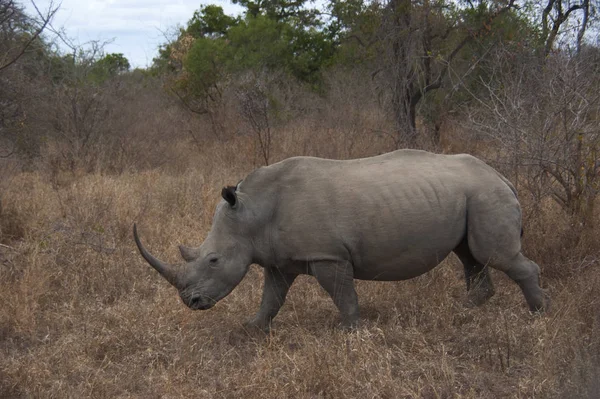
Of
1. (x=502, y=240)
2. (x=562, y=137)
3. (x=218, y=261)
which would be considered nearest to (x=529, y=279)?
(x=502, y=240)

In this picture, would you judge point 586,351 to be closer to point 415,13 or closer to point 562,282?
point 562,282

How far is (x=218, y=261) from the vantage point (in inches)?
195

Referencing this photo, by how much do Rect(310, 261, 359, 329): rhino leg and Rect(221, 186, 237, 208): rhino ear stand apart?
0.74m

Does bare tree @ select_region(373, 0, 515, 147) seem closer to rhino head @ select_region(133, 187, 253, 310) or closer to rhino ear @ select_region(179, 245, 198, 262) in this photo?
rhino head @ select_region(133, 187, 253, 310)

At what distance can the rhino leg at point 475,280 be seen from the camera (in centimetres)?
548

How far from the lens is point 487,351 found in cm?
450

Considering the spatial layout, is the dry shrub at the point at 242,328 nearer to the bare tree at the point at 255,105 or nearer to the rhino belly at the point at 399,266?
the rhino belly at the point at 399,266

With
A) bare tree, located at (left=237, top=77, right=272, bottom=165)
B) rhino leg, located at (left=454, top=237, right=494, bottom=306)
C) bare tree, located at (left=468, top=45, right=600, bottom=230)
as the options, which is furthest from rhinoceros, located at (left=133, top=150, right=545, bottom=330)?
bare tree, located at (left=237, top=77, right=272, bottom=165)

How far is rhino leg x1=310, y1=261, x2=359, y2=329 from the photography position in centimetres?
489

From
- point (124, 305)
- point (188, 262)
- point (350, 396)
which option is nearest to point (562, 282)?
point (350, 396)

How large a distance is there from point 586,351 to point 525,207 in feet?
10.2

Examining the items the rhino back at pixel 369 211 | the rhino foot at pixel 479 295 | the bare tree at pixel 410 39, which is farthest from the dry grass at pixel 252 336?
the bare tree at pixel 410 39

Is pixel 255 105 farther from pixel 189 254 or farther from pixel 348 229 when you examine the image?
pixel 348 229

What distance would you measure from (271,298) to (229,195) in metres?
0.91
